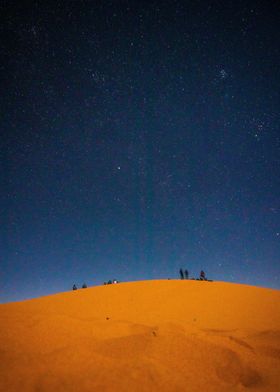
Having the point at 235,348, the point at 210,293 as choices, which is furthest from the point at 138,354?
the point at 210,293

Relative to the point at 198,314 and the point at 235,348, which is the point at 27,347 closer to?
the point at 235,348

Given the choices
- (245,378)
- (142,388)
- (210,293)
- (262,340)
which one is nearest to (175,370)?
(142,388)

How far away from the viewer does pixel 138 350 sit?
4508 millimetres

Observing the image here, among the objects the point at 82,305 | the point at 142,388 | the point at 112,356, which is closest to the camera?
the point at 142,388

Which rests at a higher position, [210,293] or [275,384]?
[210,293]

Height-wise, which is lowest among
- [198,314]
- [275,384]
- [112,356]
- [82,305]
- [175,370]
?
[275,384]

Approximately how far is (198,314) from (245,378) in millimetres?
3717

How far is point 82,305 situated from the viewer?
8250 mm

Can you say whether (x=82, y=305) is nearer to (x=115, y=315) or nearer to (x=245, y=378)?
(x=115, y=315)

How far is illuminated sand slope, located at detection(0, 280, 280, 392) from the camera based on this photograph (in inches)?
142

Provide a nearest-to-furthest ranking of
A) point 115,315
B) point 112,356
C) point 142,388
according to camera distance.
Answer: point 142,388 < point 112,356 < point 115,315

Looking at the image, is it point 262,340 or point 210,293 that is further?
point 210,293

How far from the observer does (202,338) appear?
17.0 feet

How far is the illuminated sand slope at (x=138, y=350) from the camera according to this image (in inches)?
142
